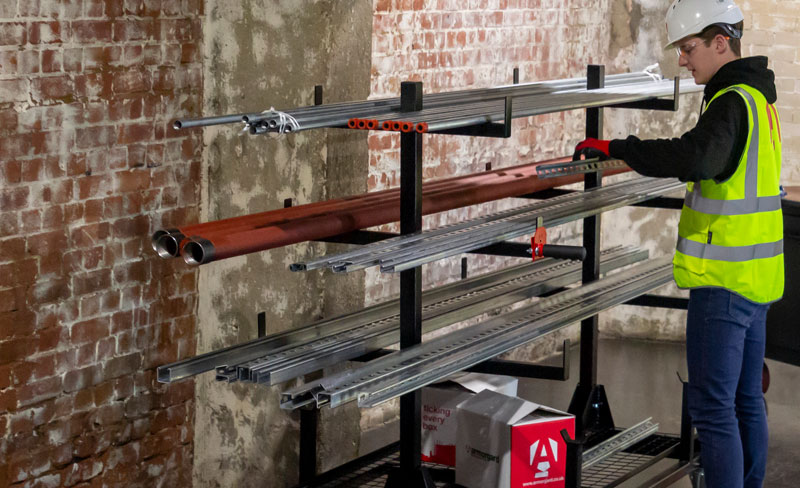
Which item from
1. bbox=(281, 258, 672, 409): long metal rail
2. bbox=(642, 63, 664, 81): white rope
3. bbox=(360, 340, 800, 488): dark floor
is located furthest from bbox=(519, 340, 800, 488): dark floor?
bbox=(642, 63, 664, 81): white rope

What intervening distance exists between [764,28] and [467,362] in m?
3.92

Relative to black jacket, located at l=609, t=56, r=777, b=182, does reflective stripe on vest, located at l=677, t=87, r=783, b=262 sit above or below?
below

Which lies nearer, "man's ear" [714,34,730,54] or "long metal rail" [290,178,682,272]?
"long metal rail" [290,178,682,272]

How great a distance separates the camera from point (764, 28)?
631cm

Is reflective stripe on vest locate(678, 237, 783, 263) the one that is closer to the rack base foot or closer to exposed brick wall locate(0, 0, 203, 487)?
the rack base foot

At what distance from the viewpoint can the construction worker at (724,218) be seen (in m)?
3.41

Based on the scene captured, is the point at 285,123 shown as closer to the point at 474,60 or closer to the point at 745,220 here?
the point at 745,220

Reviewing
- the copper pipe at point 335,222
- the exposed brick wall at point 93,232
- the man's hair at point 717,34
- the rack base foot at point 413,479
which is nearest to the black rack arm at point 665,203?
the copper pipe at point 335,222

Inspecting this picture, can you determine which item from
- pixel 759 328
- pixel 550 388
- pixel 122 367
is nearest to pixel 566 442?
pixel 759 328

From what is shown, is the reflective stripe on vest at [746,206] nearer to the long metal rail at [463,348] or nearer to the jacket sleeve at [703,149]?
the jacket sleeve at [703,149]

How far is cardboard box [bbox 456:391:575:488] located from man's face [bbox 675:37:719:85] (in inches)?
45.1

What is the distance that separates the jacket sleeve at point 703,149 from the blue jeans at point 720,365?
0.40 m

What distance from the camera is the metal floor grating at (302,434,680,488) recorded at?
12.3 ft

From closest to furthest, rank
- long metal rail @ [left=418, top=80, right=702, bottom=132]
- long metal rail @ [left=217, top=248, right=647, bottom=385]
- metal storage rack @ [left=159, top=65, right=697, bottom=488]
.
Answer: long metal rail @ [left=217, top=248, right=647, bottom=385], long metal rail @ [left=418, top=80, right=702, bottom=132], metal storage rack @ [left=159, top=65, right=697, bottom=488]
